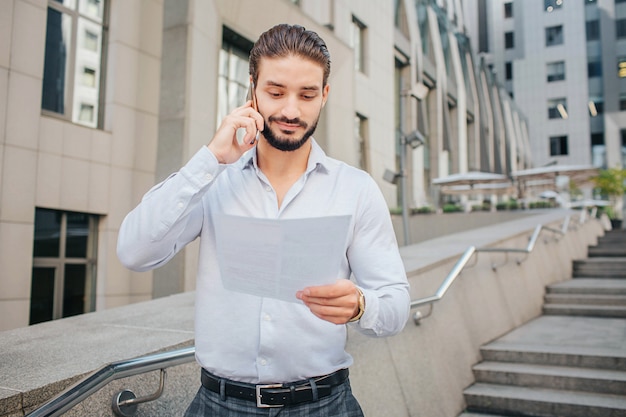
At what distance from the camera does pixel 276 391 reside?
6.00 ft

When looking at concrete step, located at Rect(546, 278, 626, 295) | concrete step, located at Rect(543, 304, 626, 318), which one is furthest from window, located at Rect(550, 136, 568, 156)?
concrete step, located at Rect(543, 304, 626, 318)

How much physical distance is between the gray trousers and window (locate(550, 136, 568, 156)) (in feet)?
180

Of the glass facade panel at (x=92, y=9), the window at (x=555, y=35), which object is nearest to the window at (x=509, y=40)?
the window at (x=555, y=35)

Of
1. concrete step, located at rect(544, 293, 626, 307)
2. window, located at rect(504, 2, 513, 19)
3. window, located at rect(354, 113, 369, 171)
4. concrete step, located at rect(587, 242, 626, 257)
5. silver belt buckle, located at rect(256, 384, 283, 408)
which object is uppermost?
window, located at rect(504, 2, 513, 19)

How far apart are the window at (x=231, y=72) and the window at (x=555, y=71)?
43790mm

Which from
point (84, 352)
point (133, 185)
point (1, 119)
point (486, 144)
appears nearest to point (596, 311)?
point (84, 352)

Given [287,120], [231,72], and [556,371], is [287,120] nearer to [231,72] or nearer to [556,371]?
[556,371]

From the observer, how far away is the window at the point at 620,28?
45844 mm

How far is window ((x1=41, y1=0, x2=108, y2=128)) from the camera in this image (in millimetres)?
10047

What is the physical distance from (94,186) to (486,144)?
36942 mm

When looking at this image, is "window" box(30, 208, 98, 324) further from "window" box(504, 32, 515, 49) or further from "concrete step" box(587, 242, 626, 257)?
"window" box(504, 32, 515, 49)

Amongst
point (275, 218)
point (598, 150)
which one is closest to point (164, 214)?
point (275, 218)

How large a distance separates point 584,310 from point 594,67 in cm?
4758

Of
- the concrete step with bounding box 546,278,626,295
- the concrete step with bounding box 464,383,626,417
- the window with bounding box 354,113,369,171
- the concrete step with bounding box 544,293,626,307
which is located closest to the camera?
the concrete step with bounding box 464,383,626,417
